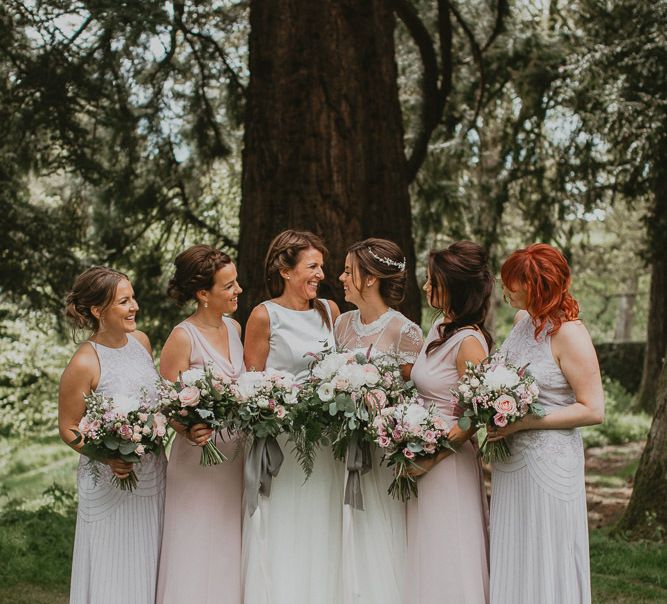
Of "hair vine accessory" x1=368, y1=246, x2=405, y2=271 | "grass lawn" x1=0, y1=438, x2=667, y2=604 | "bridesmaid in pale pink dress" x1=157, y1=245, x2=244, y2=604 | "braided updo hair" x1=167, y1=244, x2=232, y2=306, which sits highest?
"hair vine accessory" x1=368, y1=246, x2=405, y2=271

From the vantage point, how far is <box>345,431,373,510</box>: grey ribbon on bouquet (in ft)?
16.1

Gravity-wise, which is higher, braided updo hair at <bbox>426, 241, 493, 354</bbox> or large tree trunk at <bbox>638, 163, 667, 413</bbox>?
large tree trunk at <bbox>638, 163, 667, 413</bbox>

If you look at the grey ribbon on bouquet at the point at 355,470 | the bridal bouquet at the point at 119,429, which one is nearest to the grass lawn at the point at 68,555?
the grey ribbon on bouquet at the point at 355,470

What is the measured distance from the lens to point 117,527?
4.91m

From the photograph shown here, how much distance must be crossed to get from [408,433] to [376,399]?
0.85 feet

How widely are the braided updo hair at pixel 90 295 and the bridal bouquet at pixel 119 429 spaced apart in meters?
0.48

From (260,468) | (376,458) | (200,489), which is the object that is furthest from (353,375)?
(200,489)

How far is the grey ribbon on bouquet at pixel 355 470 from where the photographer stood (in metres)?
4.89

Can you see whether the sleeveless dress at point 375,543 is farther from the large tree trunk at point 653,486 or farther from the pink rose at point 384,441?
the large tree trunk at point 653,486

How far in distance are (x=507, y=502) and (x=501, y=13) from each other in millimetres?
6873

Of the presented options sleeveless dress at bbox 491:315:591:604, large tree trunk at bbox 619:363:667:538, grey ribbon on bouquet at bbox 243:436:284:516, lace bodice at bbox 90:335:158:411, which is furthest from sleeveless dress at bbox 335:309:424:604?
large tree trunk at bbox 619:363:667:538

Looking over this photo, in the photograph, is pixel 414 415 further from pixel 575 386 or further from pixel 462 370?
pixel 575 386

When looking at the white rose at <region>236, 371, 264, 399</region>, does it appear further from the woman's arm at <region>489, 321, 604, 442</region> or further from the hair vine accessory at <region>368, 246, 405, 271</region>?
the woman's arm at <region>489, 321, 604, 442</region>

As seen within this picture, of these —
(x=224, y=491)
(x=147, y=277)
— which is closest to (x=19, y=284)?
(x=147, y=277)
